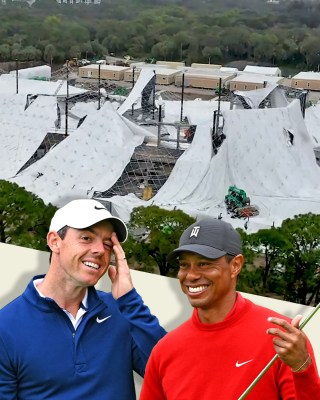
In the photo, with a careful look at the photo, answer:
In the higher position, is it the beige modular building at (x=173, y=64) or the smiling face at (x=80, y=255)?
the smiling face at (x=80, y=255)

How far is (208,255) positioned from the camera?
4.87ft

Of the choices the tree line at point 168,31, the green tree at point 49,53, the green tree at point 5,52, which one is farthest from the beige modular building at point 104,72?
the green tree at point 5,52

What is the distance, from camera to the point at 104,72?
40.0 feet

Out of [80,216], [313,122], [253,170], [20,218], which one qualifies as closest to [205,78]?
[313,122]

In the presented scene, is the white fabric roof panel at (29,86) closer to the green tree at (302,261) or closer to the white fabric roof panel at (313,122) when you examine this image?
the white fabric roof panel at (313,122)

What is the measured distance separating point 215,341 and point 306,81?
9.79m

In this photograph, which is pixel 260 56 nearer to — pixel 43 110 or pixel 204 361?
pixel 43 110

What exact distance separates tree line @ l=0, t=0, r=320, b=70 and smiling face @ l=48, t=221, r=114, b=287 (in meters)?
8.36

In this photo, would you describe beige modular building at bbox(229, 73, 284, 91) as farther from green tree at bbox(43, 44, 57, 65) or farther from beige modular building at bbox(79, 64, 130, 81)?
green tree at bbox(43, 44, 57, 65)

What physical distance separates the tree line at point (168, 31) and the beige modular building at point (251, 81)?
0.97 feet

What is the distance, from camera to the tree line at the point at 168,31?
33.1 ft

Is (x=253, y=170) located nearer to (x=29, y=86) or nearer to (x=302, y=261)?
(x=302, y=261)

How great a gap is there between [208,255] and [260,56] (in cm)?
988

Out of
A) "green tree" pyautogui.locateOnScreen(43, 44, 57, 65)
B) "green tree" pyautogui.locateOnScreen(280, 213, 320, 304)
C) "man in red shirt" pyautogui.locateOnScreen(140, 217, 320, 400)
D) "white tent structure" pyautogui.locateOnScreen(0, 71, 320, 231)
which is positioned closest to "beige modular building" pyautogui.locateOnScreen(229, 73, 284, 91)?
"white tent structure" pyautogui.locateOnScreen(0, 71, 320, 231)
